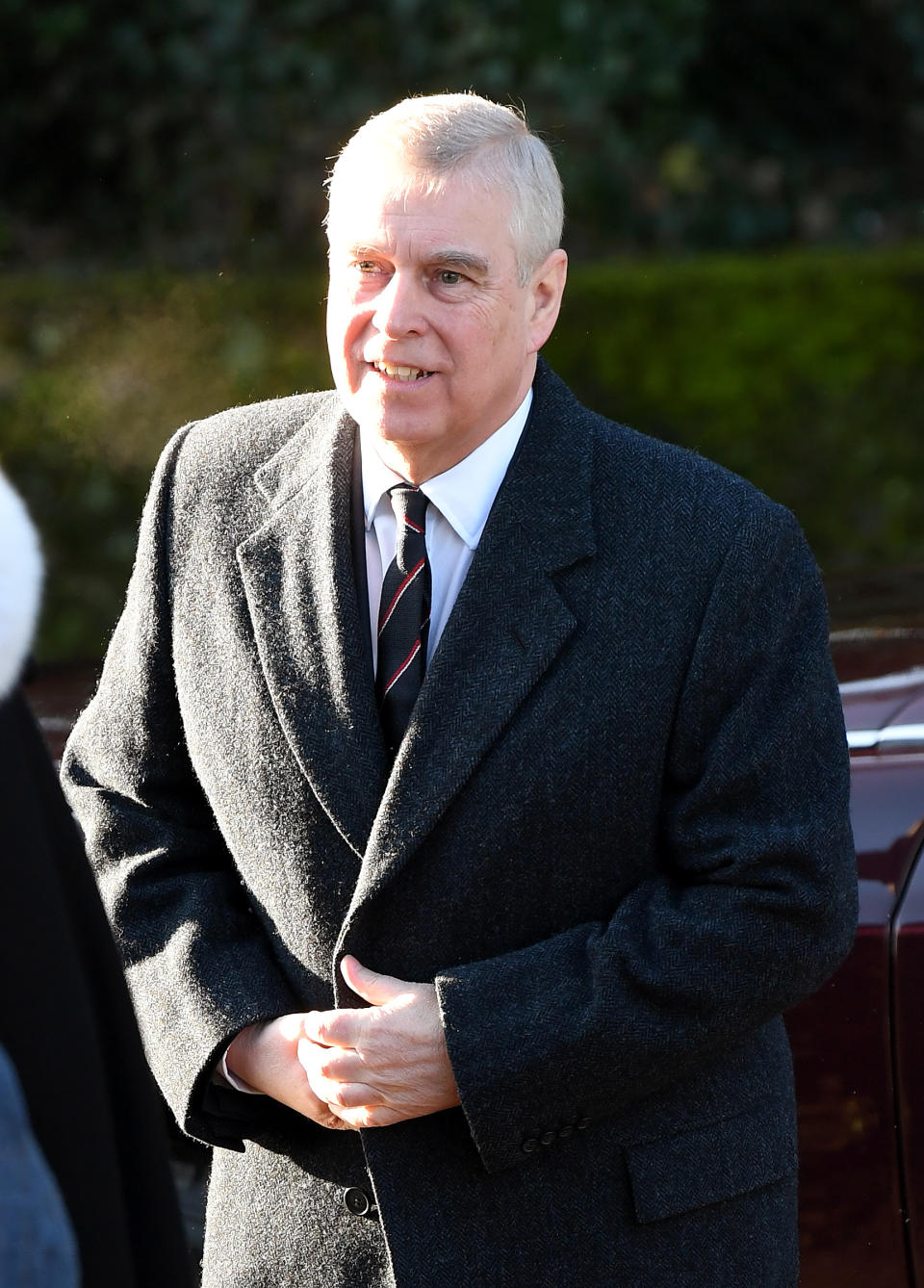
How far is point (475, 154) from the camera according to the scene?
1.98 m

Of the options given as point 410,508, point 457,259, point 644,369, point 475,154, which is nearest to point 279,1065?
Answer: point 410,508

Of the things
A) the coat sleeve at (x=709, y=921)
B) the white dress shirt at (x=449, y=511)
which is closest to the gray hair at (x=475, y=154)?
the white dress shirt at (x=449, y=511)

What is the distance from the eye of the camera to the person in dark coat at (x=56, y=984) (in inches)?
47.3

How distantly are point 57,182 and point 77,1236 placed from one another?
9453mm

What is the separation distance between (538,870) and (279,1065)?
1.27 ft

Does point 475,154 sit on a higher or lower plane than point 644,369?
higher

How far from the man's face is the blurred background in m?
6.00

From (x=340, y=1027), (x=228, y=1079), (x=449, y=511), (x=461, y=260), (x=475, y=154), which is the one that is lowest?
(x=228, y=1079)

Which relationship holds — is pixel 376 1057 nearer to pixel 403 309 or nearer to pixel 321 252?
pixel 403 309

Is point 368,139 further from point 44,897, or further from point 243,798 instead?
point 44,897

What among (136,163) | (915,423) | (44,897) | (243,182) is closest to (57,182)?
(136,163)

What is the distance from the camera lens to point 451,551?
2104mm

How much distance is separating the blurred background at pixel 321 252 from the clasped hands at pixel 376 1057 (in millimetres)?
6096

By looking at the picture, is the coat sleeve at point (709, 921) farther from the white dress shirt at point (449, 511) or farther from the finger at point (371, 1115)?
the white dress shirt at point (449, 511)
